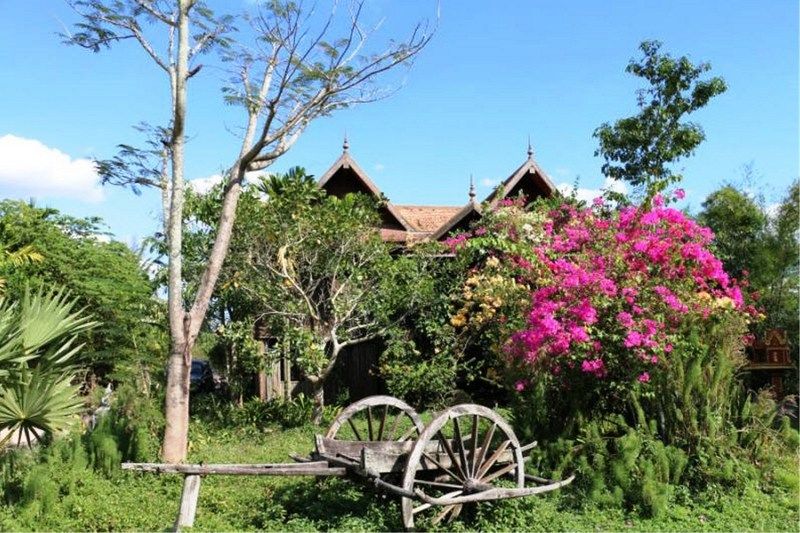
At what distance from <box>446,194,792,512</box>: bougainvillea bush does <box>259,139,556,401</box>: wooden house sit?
475cm

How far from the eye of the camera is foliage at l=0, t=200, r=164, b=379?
11805 millimetres

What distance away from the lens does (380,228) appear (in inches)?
575

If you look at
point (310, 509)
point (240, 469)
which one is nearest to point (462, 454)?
point (310, 509)

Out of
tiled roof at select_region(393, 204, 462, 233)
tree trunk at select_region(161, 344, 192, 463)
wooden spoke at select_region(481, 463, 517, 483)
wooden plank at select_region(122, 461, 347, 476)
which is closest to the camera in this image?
wooden plank at select_region(122, 461, 347, 476)

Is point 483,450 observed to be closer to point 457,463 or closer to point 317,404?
point 457,463

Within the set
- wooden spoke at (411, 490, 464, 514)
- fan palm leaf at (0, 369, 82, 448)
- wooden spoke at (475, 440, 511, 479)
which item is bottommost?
wooden spoke at (411, 490, 464, 514)

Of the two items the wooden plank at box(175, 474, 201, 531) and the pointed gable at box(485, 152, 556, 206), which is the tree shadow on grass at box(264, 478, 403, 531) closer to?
the wooden plank at box(175, 474, 201, 531)

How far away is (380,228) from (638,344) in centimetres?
727

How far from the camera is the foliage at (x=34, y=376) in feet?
25.6

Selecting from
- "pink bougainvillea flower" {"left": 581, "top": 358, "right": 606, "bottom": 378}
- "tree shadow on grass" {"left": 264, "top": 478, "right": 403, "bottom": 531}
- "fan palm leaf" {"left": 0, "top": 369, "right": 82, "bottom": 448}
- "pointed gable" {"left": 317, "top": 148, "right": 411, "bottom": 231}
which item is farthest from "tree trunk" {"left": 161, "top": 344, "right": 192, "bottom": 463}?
"pointed gable" {"left": 317, "top": 148, "right": 411, "bottom": 231}

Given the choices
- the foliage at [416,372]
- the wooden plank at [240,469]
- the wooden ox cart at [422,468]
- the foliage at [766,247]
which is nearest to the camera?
the wooden plank at [240,469]

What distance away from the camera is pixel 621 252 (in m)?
9.10

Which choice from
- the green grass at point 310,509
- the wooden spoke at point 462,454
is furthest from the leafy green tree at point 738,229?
the wooden spoke at point 462,454

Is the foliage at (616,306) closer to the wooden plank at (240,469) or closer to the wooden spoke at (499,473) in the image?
the wooden spoke at (499,473)
